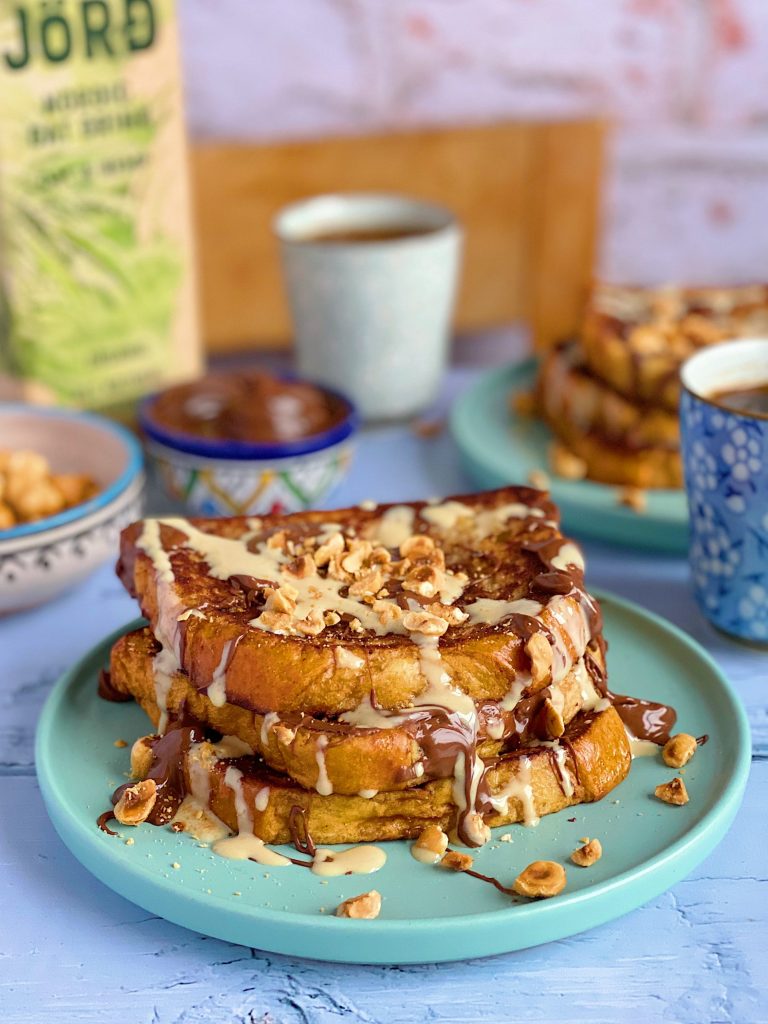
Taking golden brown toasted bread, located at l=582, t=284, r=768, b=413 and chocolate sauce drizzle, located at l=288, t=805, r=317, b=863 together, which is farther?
golden brown toasted bread, located at l=582, t=284, r=768, b=413

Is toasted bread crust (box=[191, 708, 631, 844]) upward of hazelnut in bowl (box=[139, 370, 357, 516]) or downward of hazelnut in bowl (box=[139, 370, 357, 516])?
downward

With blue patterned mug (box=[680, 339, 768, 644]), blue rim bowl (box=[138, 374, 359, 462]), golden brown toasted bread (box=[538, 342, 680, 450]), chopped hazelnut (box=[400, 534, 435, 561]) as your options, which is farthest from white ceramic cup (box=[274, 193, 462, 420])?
chopped hazelnut (box=[400, 534, 435, 561])

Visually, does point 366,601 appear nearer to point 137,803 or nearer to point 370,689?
point 370,689

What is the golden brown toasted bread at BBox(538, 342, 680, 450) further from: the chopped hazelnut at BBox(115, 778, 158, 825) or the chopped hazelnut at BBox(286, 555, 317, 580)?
the chopped hazelnut at BBox(115, 778, 158, 825)

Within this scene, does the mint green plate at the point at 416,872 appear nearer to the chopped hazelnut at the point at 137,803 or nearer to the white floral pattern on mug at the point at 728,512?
the chopped hazelnut at the point at 137,803

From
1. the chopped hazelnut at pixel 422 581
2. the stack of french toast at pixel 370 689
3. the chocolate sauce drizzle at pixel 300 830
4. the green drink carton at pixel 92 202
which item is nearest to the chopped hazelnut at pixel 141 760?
the stack of french toast at pixel 370 689

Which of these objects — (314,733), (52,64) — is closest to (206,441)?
(52,64)

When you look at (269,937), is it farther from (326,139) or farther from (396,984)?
(326,139)
